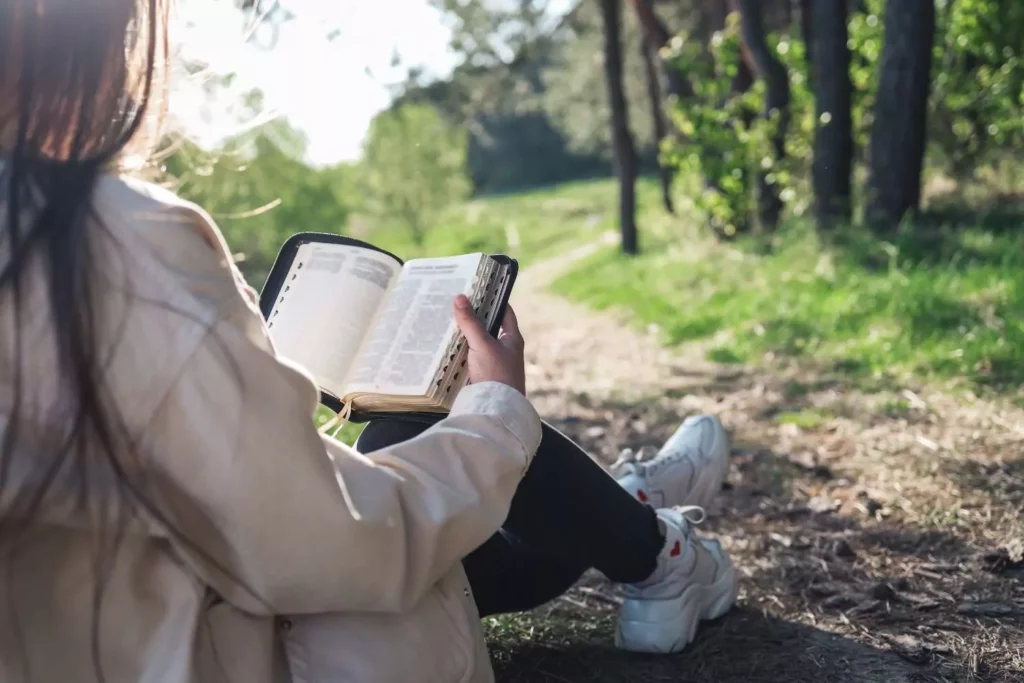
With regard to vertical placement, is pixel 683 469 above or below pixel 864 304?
above

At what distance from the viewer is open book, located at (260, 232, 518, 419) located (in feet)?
4.87

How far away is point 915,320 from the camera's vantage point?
455 cm

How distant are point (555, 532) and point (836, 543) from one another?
114cm

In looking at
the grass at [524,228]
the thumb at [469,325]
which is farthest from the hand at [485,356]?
the grass at [524,228]

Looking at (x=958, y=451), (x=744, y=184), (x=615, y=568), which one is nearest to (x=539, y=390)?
(x=958, y=451)

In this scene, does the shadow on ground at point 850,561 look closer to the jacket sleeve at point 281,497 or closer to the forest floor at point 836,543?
the forest floor at point 836,543

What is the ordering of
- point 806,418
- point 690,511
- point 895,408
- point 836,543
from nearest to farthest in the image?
1. point 690,511
2. point 836,543
3. point 895,408
4. point 806,418

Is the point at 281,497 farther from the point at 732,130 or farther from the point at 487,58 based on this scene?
the point at 487,58

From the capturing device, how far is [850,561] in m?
2.51

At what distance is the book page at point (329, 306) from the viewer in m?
1.56

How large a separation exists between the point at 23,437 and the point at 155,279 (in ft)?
0.70

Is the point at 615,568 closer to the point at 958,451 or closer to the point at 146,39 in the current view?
the point at 146,39

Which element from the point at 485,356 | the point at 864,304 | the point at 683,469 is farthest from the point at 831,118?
the point at 485,356

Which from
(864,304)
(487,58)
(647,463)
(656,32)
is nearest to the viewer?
(647,463)
